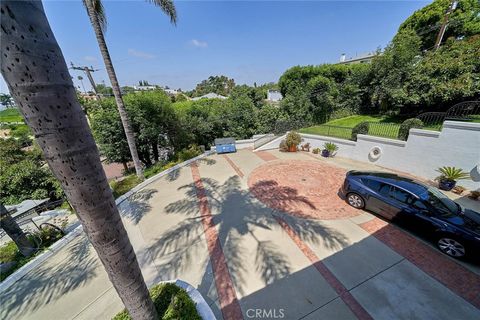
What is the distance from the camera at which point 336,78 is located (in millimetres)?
24781

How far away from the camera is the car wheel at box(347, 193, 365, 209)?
666 centimetres

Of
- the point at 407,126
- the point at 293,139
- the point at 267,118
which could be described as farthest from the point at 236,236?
the point at 267,118

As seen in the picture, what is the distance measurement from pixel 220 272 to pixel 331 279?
2.70 metres

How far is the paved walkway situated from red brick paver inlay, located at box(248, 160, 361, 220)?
8 centimetres

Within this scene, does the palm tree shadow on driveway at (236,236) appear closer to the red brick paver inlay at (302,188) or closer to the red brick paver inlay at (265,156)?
the red brick paver inlay at (302,188)

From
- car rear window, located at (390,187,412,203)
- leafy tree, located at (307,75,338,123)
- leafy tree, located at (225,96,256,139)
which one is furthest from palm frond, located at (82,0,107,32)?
leafy tree, located at (307,75,338,123)

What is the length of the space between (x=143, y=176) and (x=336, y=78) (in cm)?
2645

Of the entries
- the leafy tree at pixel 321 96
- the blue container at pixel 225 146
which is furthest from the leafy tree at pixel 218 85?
the blue container at pixel 225 146

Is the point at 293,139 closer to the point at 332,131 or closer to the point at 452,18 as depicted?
the point at 332,131

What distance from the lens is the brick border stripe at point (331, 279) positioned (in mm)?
3723

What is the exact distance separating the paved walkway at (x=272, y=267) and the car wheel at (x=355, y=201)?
0.81ft

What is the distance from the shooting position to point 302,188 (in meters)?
8.60

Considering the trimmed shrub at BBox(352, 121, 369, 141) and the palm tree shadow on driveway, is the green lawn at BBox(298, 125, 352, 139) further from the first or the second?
the palm tree shadow on driveway

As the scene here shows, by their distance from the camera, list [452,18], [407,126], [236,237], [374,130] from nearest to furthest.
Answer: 1. [236,237]
2. [407,126]
3. [374,130]
4. [452,18]
